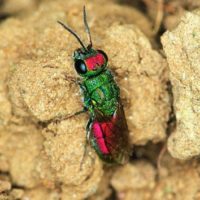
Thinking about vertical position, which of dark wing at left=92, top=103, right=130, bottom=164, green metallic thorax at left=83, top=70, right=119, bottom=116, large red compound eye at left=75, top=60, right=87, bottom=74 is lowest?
Result: dark wing at left=92, top=103, right=130, bottom=164

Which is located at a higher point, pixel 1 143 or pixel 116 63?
pixel 116 63

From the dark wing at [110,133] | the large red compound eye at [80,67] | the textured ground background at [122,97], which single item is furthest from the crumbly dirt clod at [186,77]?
the large red compound eye at [80,67]

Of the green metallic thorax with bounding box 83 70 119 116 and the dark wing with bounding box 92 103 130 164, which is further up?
the green metallic thorax with bounding box 83 70 119 116

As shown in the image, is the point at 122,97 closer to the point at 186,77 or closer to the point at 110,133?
the point at 110,133

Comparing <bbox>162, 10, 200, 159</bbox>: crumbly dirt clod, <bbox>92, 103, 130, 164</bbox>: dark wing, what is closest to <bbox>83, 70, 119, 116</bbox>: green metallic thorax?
<bbox>92, 103, 130, 164</bbox>: dark wing

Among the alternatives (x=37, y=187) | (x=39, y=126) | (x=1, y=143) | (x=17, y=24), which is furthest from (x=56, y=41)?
(x=37, y=187)

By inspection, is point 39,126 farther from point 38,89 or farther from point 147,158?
point 147,158

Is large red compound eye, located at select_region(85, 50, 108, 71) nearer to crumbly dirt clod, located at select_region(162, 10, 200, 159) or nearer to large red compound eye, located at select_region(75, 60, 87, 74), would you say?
large red compound eye, located at select_region(75, 60, 87, 74)
